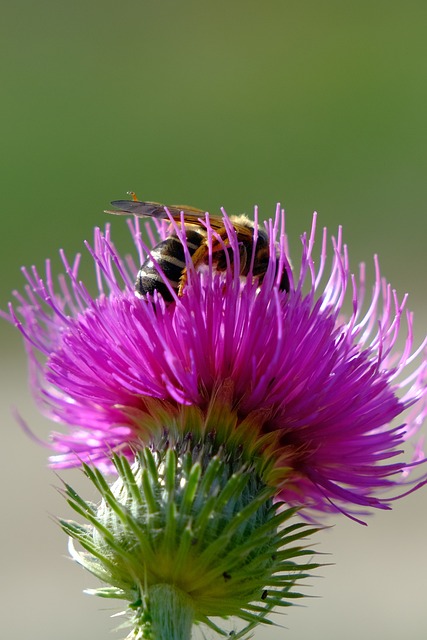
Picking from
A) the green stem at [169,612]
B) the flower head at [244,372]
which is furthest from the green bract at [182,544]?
the flower head at [244,372]

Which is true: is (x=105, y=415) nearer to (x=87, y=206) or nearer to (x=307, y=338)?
(x=307, y=338)

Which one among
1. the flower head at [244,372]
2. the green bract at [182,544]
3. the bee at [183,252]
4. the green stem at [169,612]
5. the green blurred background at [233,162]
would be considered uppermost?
the green blurred background at [233,162]

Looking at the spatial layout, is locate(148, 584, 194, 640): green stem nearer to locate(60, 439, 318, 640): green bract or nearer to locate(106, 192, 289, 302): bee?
locate(60, 439, 318, 640): green bract

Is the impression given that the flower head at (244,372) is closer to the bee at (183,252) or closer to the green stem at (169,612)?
the bee at (183,252)

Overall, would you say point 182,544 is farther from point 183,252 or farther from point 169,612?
point 183,252

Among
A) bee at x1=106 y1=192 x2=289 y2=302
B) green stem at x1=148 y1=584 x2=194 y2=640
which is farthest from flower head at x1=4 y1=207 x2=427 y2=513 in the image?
green stem at x1=148 y1=584 x2=194 y2=640

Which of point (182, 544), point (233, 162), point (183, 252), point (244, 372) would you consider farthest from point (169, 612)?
point (233, 162)
